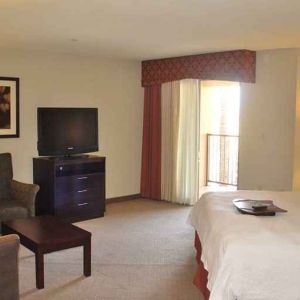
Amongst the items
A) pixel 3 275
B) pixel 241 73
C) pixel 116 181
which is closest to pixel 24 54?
pixel 116 181

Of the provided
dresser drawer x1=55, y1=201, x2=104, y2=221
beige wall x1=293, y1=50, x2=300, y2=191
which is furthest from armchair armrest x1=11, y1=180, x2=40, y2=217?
beige wall x1=293, y1=50, x2=300, y2=191

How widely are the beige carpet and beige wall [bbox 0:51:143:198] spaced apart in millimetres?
1239

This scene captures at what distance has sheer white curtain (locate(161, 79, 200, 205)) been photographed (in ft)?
22.1

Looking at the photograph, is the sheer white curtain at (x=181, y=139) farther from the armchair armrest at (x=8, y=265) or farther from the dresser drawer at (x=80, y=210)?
the armchair armrest at (x=8, y=265)

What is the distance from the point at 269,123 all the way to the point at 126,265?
2841 millimetres

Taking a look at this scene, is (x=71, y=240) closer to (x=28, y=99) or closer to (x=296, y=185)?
(x=28, y=99)

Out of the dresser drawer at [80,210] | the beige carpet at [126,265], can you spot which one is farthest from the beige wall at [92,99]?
the beige carpet at [126,265]

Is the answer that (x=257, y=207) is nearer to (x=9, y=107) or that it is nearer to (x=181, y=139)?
(x=181, y=139)

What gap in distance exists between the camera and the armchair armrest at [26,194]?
5113 millimetres

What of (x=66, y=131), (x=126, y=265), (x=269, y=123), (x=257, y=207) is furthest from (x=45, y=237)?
(x=269, y=123)

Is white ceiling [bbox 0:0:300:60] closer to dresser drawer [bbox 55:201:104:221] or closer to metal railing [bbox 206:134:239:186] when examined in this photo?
dresser drawer [bbox 55:201:104:221]

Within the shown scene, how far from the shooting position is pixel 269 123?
5.80m

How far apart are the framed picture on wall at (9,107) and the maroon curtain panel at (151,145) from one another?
2.25 meters

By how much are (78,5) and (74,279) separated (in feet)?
7.83
